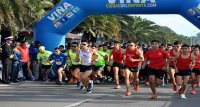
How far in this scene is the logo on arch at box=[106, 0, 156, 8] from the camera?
17.3 meters

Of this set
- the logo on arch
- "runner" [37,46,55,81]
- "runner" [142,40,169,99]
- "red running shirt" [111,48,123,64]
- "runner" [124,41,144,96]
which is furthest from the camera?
the logo on arch

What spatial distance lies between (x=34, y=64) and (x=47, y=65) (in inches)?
37.1

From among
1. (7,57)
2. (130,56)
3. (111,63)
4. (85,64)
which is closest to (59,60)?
(7,57)

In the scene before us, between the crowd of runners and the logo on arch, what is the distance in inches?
68.7

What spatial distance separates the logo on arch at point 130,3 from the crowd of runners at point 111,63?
174 centimetres

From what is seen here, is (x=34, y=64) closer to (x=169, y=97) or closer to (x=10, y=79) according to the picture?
(x=10, y=79)

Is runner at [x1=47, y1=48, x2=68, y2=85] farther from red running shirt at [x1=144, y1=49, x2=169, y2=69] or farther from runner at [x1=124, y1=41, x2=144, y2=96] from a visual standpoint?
red running shirt at [x1=144, y1=49, x2=169, y2=69]

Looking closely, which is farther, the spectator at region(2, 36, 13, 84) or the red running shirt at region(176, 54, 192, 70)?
the spectator at region(2, 36, 13, 84)

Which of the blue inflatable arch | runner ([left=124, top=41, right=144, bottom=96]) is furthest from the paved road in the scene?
the blue inflatable arch

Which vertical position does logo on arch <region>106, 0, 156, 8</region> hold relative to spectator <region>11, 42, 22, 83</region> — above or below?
above

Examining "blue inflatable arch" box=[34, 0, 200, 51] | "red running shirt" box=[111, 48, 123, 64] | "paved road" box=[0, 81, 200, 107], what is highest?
"blue inflatable arch" box=[34, 0, 200, 51]

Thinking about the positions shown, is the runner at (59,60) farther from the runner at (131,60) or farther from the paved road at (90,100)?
the runner at (131,60)

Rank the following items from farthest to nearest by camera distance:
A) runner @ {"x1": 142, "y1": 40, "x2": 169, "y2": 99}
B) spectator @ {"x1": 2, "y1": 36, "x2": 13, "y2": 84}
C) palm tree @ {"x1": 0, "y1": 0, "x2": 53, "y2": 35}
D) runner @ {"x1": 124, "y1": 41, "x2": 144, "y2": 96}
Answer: palm tree @ {"x1": 0, "y1": 0, "x2": 53, "y2": 35}
spectator @ {"x1": 2, "y1": 36, "x2": 13, "y2": 84}
runner @ {"x1": 124, "y1": 41, "x2": 144, "y2": 96}
runner @ {"x1": 142, "y1": 40, "x2": 169, "y2": 99}

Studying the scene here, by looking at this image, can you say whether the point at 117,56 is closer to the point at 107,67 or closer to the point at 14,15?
the point at 107,67
